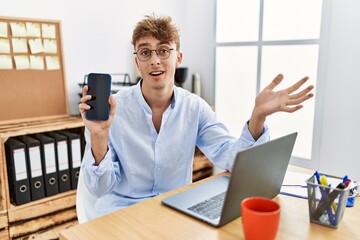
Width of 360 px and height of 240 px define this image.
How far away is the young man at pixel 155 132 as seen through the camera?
4.21 feet

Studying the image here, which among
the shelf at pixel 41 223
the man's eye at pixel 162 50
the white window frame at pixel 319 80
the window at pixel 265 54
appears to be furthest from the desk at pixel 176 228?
the window at pixel 265 54

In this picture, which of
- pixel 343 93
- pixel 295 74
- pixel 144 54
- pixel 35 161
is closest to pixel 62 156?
pixel 35 161

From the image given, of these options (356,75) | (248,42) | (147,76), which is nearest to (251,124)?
(147,76)

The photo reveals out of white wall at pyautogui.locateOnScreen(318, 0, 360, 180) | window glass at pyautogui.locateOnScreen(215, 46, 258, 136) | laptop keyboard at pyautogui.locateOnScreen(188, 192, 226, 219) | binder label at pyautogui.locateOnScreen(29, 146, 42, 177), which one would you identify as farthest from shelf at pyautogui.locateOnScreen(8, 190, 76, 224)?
white wall at pyautogui.locateOnScreen(318, 0, 360, 180)

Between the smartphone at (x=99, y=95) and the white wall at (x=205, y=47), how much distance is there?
1308mm

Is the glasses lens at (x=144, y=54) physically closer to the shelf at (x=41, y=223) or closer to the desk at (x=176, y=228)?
the desk at (x=176, y=228)

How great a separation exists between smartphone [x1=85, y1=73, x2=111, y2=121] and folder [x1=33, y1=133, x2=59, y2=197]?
0.94 m

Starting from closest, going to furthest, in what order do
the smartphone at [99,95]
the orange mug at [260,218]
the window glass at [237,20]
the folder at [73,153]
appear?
the orange mug at [260,218] → the smartphone at [99,95] → the folder at [73,153] → the window glass at [237,20]

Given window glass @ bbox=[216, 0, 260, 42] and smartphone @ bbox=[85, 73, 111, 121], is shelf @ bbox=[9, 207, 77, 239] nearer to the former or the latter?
smartphone @ bbox=[85, 73, 111, 121]

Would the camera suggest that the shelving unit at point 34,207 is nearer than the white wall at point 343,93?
Yes

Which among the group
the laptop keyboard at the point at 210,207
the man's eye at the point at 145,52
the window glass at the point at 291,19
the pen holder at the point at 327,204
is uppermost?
the window glass at the point at 291,19

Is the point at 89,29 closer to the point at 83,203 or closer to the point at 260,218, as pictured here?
the point at 83,203

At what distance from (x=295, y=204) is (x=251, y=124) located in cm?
30

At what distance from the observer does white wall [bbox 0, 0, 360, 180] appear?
1998mm
